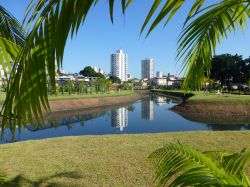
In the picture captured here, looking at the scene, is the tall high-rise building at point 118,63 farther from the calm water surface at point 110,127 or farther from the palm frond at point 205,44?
the palm frond at point 205,44

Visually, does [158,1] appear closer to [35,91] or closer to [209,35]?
[35,91]

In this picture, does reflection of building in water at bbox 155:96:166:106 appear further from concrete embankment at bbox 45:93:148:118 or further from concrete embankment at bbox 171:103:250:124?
concrete embankment at bbox 171:103:250:124

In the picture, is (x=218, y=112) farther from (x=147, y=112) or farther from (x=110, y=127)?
(x=110, y=127)

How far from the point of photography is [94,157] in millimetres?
6957

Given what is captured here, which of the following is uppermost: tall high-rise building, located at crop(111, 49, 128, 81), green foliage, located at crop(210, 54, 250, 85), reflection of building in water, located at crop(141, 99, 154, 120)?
tall high-rise building, located at crop(111, 49, 128, 81)

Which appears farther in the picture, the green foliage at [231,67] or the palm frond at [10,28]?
the green foliage at [231,67]

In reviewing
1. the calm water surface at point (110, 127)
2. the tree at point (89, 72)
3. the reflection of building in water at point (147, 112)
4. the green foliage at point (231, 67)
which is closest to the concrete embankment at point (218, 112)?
the calm water surface at point (110, 127)

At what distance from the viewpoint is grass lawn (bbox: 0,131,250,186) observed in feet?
18.7

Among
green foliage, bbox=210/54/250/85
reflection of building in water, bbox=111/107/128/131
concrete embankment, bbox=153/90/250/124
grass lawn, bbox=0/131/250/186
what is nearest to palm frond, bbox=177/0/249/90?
grass lawn, bbox=0/131/250/186

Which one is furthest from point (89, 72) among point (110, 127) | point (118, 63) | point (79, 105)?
point (110, 127)

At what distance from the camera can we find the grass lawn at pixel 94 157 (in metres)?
5.71

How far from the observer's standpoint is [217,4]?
2191mm

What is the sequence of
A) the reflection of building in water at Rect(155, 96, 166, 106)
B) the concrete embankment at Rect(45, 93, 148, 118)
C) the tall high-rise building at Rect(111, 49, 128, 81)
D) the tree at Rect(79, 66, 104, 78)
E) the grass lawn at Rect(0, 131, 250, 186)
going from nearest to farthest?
the grass lawn at Rect(0, 131, 250, 186), the concrete embankment at Rect(45, 93, 148, 118), the reflection of building in water at Rect(155, 96, 166, 106), the tree at Rect(79, 66, 104, 78), the tall high-rise building at Rect(111, 49, 128, 81)

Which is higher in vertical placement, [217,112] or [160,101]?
[217,112]
